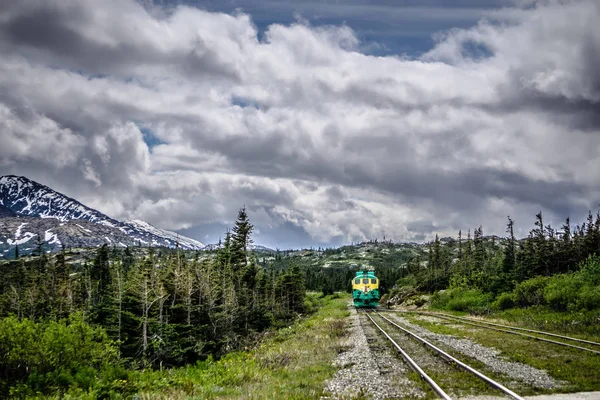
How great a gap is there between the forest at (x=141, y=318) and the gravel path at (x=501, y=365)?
11724 millimetres

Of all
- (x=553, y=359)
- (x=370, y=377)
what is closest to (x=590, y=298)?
(x=553, y=359)

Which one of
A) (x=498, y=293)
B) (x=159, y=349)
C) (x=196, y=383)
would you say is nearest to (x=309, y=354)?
(x=196, y=383)

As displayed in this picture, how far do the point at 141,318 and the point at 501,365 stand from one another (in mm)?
25875

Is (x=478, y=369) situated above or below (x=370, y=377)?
above

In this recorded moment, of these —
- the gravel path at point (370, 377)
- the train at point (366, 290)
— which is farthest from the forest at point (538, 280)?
the gravel path at point (370, 377)

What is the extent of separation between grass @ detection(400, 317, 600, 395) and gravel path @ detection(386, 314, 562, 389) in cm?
26

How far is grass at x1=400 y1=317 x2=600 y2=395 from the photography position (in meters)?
9.19

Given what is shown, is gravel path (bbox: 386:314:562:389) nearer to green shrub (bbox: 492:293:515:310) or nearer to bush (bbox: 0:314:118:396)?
bush (bbox: 0:314:118:396)

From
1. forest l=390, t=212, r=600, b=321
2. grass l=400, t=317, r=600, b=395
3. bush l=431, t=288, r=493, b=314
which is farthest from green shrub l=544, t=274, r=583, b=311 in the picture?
grass l=400, t=317, r=600, b=395

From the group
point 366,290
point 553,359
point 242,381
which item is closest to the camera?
point 242,381

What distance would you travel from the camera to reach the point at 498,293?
124ft

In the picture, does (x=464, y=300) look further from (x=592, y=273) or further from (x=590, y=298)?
(x=590, y=298)

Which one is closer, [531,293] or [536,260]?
[531,293]

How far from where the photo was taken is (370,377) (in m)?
11.4
